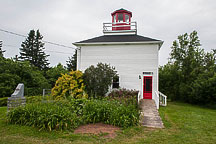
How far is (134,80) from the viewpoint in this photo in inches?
500

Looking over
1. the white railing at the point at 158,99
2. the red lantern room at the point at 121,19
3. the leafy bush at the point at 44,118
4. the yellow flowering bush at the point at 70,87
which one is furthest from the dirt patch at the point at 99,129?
the red lantern room at the point at 121,19

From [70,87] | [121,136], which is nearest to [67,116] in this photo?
[121,136]

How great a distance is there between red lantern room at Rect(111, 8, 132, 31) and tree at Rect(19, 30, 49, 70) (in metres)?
22.7

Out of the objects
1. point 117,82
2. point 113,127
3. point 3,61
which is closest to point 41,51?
point 3,61

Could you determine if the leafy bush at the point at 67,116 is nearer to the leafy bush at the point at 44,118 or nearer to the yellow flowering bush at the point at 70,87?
the leafy bush at the point at 44,118

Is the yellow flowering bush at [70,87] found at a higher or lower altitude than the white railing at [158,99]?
higher

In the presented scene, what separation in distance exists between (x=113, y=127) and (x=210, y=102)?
1422 cm

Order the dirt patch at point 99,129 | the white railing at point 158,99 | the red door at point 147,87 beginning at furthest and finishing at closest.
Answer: the red door at point 147,87 < the white railing at point 158,99 < the dirt patch at point 99,129

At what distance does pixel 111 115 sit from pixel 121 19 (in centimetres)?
1337

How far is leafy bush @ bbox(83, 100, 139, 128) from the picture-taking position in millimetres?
5914

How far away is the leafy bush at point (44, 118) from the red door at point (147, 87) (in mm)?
7920

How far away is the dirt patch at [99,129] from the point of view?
5.14 meters

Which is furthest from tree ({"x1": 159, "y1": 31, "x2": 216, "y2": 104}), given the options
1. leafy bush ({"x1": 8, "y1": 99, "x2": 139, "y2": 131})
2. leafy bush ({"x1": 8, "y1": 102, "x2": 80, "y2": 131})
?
leafy bush ({"x1": 8, "y1": 102, "x2": 80, "y2": 131})

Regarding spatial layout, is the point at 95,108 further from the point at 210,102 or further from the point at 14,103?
the point at 210,102
